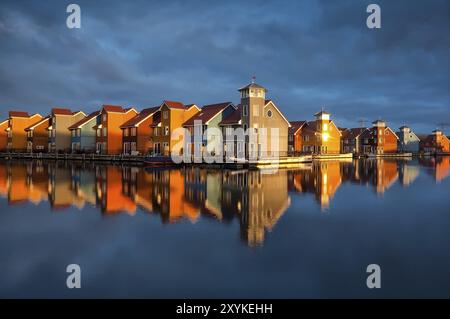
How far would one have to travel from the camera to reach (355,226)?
1504 cm

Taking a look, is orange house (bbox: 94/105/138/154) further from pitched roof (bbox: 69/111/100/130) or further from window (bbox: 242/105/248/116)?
window (bbox: 242/105/248/116)

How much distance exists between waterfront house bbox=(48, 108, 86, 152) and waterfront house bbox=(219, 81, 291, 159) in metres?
37.9

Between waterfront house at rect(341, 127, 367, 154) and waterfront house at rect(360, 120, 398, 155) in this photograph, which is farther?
waterfront house at rect(341, 127, 367, 154)

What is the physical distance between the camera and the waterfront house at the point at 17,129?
83.2 meters

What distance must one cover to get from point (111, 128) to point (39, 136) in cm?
2543

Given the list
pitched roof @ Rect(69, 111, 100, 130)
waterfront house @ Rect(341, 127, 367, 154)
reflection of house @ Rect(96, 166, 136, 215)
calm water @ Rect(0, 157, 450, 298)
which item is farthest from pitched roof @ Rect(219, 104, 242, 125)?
waterfront house @ Rect(341, 127, 367, 154)

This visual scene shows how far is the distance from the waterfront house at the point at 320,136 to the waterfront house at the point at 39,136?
55096 mm

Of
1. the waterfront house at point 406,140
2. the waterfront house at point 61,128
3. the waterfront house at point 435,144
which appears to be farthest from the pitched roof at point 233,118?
the waterfront house at point 435,144

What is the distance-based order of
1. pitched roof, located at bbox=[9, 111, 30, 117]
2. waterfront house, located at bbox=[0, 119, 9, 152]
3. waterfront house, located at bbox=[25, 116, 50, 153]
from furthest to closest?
1. waterfront house, located at bbox=[0, 119, 9, 152]
2. pitched roof, located at bbox=[9, 111, 30, 117]
3. waterfront house, located at bbox=[25, 116, 50, 153]

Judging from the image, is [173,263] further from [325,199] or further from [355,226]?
[325,199]

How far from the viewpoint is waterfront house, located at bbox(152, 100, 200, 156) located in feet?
183

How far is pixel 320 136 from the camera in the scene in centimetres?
7875

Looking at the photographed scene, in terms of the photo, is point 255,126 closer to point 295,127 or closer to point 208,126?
point 208,126

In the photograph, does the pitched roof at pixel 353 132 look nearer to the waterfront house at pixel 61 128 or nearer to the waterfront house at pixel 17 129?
the waterfront house at pixel 61 128
